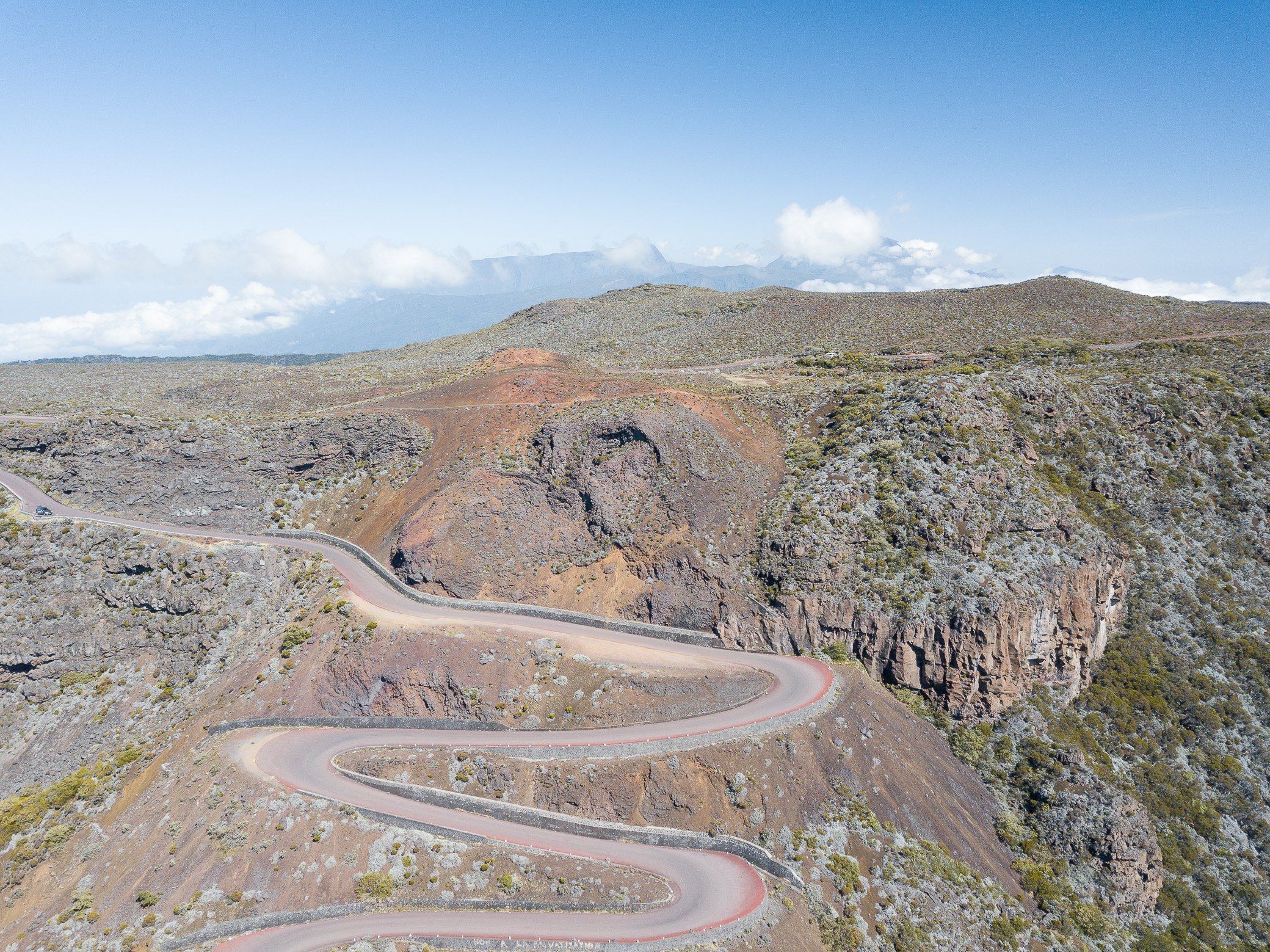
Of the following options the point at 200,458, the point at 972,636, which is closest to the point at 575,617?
the point at 972,636

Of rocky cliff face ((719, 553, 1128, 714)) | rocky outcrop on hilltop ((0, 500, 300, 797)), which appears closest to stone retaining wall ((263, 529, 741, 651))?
rocky cliff face ((719, 553, 1128, 714))

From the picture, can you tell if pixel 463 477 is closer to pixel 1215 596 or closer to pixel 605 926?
pixel 605 926

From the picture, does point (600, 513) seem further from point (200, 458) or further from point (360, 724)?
point (200, 458)

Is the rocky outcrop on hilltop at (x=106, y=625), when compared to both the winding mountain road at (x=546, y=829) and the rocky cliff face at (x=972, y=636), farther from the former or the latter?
the rocky cliff face at (x=972, y=636)

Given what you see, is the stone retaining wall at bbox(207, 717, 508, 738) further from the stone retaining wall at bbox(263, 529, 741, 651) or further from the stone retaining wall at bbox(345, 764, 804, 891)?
the stone retaining wall at bbox(263, 529, 741, 651)

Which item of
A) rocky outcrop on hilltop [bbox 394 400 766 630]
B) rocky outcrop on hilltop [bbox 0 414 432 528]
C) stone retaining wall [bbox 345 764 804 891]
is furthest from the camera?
rocky outcrop on hilltop [bbox 0 414 432 528]

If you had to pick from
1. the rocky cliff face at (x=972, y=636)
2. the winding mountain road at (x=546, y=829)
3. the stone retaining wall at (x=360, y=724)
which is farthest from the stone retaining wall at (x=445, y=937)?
the rocky cliff face at (x=972, y=636)

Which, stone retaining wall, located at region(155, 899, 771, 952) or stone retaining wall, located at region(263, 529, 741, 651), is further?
stone retaining wall, located at region(263, 529, 741, 651)
